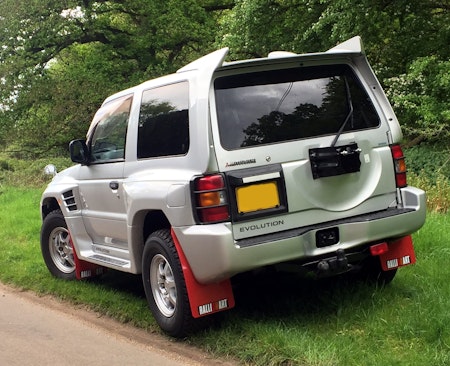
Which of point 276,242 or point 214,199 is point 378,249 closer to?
point 276,242

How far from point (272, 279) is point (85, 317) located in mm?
1833

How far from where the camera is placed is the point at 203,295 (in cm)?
416

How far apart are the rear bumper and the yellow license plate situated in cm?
20

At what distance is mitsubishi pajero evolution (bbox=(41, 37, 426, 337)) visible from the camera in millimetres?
4004

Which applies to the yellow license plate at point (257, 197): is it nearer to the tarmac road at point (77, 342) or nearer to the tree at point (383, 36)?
the tarmac road at point (77, 342)

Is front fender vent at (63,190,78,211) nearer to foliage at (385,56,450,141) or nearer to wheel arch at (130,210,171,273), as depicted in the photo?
wheel arch at (130,210,171,273)

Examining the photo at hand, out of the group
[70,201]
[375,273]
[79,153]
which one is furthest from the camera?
[70,201]

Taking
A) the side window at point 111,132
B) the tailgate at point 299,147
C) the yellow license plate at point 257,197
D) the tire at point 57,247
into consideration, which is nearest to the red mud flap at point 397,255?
the tailgate at point 299,147

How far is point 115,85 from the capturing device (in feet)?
80.1

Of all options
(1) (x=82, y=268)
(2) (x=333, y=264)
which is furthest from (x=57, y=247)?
(2) (x=333, y=264)

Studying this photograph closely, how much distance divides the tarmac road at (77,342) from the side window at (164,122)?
152 centimetres

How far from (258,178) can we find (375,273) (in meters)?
1.76

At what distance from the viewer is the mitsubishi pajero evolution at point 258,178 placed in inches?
158

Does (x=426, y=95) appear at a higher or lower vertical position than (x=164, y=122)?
lower
